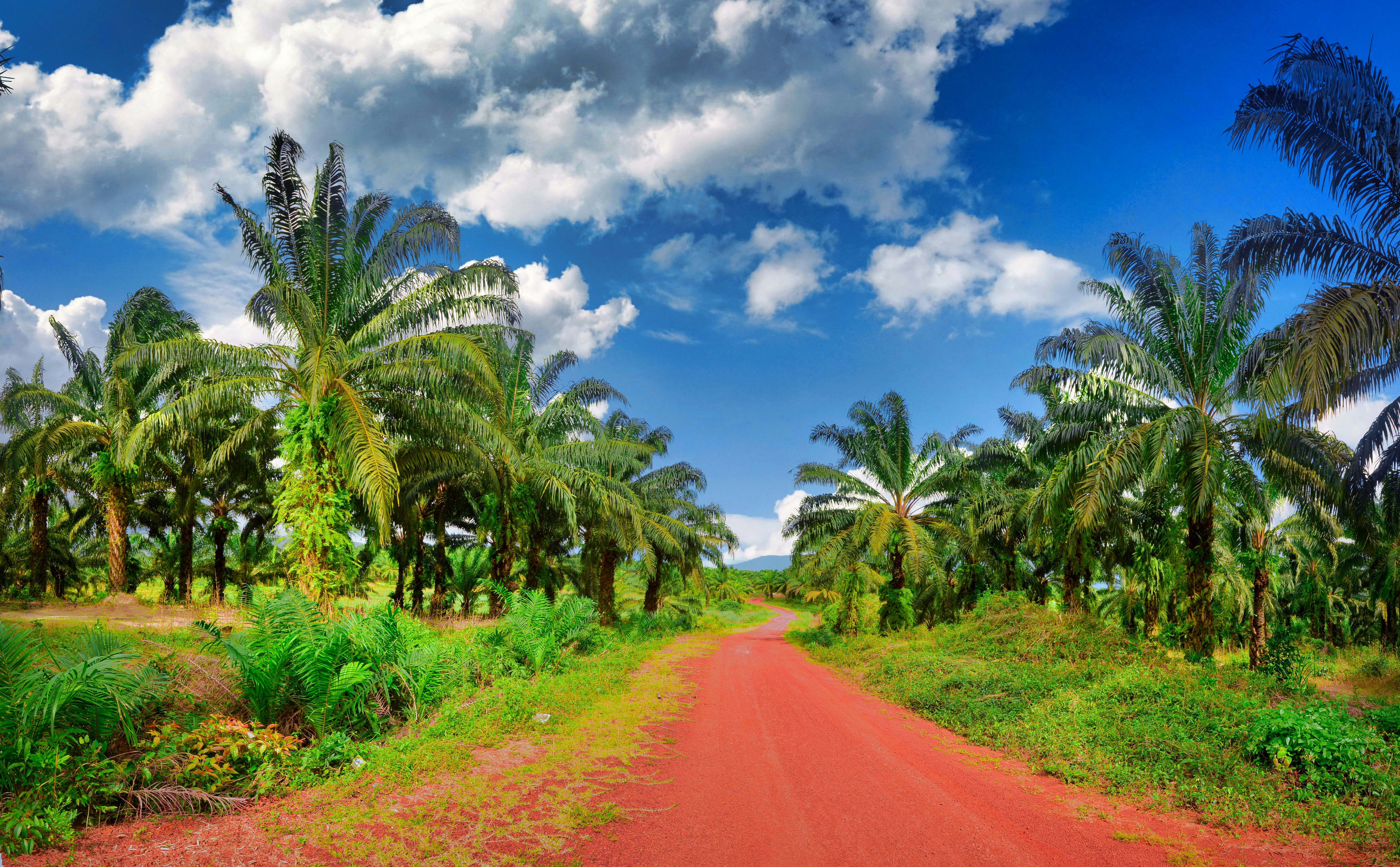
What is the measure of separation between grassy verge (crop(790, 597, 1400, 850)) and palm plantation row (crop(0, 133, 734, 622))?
10.2m

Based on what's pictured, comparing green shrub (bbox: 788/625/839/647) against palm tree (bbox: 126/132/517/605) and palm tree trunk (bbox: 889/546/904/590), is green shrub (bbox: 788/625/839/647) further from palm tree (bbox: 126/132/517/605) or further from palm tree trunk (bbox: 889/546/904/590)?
palm tree (bbox: 126/132/517/605)

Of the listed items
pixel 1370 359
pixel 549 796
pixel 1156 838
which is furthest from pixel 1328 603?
pixel 549 796

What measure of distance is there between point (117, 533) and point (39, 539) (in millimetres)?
5954

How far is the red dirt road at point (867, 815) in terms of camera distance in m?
5.18

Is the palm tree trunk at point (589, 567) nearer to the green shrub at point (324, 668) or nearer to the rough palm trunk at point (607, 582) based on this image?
the rough palm trunk at point (607, 582)

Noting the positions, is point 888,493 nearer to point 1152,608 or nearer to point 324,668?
point 1152,608

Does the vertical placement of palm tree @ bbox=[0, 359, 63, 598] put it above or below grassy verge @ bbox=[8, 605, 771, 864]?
above

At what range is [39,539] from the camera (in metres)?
23.9

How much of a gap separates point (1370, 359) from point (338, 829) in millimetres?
14542

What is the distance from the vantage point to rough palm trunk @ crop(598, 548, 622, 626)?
94.5 feet

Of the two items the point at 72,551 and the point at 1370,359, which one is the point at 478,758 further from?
the point at 72,551

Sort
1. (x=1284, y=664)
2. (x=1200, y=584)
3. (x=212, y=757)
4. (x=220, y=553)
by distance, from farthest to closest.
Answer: (x=220, y=553), (x=1200, y=584), (x=1284, y=664), (x=212, y=757)

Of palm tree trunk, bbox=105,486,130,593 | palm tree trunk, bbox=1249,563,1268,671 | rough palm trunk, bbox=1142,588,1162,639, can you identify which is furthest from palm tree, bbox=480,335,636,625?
palm tree trunk, bbox=1249,563,1268,671

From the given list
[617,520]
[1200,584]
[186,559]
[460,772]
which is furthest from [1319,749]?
[186,559]
